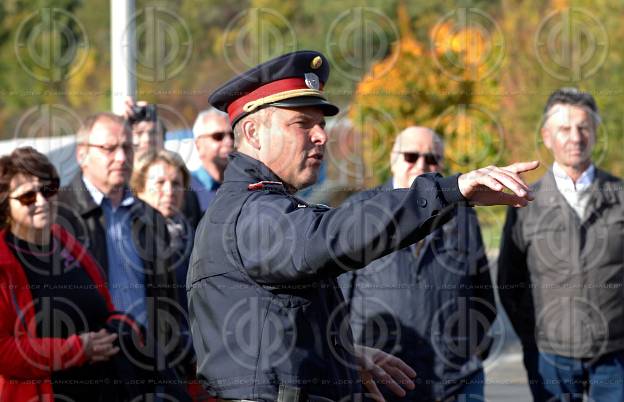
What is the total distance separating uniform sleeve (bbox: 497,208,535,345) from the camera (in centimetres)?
591

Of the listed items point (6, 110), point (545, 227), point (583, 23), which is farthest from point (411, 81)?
point (6, 110)

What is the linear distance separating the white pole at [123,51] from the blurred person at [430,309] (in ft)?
5.98

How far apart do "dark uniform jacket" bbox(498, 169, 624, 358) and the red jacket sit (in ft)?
7.60

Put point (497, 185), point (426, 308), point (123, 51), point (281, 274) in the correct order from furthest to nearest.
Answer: point (123, 51), point (426, 308), point (281, 274), point (497, 185)

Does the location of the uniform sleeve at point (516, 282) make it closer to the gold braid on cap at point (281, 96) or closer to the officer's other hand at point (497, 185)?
the gold braid on cap at point (281, 96)

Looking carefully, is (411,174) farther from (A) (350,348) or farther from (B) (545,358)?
(A) (350,348)

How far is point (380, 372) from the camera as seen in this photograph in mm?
3557

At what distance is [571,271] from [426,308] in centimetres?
91

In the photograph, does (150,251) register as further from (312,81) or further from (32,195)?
(312,81)

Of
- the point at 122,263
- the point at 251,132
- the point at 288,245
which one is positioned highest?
the point at 251,132

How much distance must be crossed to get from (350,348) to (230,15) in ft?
122

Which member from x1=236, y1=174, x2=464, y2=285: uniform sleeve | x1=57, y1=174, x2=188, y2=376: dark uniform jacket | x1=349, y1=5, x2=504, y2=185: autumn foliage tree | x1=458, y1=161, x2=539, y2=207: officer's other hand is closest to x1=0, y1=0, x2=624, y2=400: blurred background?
x1=349, y1=5, x2=504, y2=185: autumn foliage tree

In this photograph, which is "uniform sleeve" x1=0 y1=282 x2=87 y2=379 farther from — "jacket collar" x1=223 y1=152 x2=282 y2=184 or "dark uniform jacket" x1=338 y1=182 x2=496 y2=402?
"jacket collar" x1=223 y1=152 x2=282 y2=184

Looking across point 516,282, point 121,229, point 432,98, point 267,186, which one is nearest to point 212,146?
point 121,229
